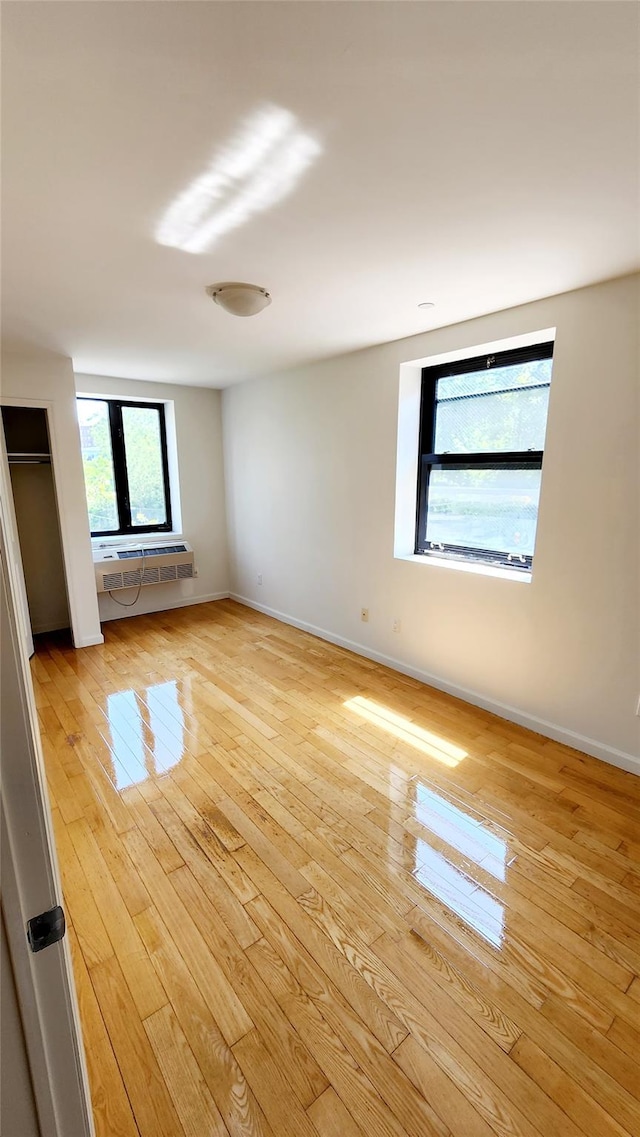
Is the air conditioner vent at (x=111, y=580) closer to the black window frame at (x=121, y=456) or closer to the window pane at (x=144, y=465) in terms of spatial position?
the black window frame at (x=121, y=456)

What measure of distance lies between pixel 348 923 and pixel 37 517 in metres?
4.09

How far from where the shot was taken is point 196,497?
5.12m

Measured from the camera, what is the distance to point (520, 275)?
212 cm

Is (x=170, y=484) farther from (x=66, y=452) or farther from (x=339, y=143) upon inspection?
(x=339, y=143)

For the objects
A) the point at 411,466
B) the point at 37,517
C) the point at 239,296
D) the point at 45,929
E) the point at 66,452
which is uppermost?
the point at 239,296

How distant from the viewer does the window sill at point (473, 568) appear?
2.75 m

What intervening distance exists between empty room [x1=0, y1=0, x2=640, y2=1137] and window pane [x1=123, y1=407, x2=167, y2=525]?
2.49ft

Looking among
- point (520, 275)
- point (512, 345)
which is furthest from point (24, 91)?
point (512, 345)

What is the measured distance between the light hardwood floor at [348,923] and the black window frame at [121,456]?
93.6 inches

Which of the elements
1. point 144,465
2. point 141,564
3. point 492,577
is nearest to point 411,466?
point 492,577

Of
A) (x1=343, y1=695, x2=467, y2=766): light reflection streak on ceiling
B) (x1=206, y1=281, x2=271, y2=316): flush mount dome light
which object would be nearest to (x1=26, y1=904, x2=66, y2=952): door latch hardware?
(x1=343, y1=695, x2=467, y2=766): light reflection streak on ceiling

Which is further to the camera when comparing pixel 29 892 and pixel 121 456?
pixel 121 456

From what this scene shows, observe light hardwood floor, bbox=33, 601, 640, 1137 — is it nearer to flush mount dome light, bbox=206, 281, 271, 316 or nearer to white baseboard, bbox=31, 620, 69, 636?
white baseboard, bbox=31, 620, 69, 636

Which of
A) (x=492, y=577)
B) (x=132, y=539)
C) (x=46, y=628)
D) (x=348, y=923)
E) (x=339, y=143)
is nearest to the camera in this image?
(x=339, y=143)
